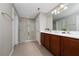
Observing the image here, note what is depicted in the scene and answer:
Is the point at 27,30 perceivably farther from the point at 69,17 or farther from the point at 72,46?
the point at 72,46

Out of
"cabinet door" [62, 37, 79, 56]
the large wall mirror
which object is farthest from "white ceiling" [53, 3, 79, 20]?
"cabinet door" [62, 37, 79, 56]

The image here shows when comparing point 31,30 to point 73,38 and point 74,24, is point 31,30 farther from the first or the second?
point 73,38

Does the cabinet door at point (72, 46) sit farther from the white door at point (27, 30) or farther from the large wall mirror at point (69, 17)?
the white door at point (27, 30)

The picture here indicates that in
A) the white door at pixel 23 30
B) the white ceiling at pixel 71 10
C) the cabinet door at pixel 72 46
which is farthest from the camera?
the white door at pixel 23 30

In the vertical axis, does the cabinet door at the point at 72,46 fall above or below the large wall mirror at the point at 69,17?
below

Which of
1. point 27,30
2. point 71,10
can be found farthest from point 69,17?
point 27,30

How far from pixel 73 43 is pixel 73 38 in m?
0.11

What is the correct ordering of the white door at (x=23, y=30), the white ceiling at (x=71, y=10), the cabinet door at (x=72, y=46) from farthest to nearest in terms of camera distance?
the white door at (x=23, y=30)
the white ceiling at (x=71, y=10)
the cabinet door at (x=72, y=46)

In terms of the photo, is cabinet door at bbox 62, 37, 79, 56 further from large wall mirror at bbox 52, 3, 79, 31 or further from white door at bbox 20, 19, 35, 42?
white door at bbox 20, 19, 35, 42

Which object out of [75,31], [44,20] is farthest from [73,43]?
[44,20]

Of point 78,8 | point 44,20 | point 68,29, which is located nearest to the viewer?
point 78,8

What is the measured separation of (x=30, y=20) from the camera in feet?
28.1

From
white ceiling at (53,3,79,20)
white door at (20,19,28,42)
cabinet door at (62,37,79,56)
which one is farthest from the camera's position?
white door at (20,19,28,42)

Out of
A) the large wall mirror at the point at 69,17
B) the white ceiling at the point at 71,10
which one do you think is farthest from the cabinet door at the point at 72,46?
the white ceiling at the point at 71,10
